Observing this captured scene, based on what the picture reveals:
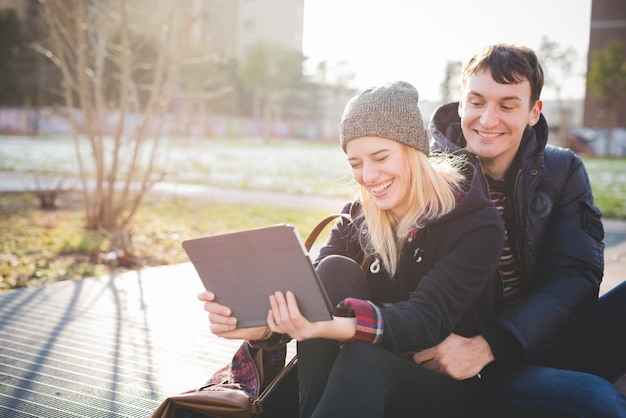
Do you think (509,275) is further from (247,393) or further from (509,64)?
(247,393)

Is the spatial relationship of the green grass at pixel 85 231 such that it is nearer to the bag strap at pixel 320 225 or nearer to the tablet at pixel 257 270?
the bag strap at pixel 320 225

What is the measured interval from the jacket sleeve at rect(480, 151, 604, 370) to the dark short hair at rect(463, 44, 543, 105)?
383 millimetres

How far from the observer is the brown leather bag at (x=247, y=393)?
2.00 meters

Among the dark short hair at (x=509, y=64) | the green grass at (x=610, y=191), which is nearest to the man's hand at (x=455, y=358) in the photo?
the dark short hair at (x=509, y=64)

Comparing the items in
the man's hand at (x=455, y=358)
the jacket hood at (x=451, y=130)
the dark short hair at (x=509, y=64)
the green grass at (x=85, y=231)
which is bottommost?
the green grass at (x=85, y=231)

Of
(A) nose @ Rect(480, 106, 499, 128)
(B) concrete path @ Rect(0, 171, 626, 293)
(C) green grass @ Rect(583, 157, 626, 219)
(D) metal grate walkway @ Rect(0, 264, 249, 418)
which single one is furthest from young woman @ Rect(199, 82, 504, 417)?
(C) green grass @ Rect(583, 157, 626, 219)

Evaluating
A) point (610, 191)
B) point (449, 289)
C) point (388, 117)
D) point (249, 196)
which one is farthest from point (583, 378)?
point (610, 191)

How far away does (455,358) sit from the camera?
6.61 ft

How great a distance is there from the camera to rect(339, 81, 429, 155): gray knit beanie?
7.03 ft

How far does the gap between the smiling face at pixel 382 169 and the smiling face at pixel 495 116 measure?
474 millimetres

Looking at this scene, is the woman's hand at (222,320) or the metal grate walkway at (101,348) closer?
the woman's hand at (222,320)

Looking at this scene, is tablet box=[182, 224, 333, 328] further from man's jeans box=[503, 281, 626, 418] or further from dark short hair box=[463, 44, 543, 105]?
dark short hair box=[463, 44, 543, 105]

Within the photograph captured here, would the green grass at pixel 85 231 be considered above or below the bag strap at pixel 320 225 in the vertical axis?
below

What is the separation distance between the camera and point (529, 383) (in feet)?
6.76
